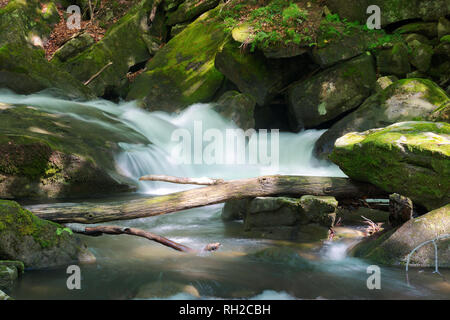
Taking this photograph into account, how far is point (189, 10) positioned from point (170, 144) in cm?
768

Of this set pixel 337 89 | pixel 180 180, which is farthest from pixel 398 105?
pixel 180 180

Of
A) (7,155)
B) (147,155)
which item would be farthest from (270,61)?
(7,155)

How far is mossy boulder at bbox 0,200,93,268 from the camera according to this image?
365 cm

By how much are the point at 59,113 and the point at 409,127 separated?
7609 millimetres

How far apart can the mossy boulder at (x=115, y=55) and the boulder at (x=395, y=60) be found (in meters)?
8.76

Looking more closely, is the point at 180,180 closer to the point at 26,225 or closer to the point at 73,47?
the point at 26,225

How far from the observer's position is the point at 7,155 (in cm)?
646

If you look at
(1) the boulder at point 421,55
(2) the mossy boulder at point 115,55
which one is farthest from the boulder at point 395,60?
(2) the mossy boulder at point 115,55

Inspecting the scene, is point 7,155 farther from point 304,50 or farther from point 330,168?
point 304,50

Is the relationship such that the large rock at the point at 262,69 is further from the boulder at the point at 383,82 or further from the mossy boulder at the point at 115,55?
the mossy boulder at the point at 115,55

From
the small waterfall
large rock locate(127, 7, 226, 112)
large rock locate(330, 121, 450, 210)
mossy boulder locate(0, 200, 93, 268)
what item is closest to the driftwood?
mossy boulder locate(0, 200, 93, 268)

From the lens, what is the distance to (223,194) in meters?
4.97

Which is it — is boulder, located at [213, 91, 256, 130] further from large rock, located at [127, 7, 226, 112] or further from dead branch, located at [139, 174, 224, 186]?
dead branch, located at [139, 174, 224, 186]

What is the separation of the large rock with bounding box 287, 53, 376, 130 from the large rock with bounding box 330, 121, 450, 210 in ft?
15.7
